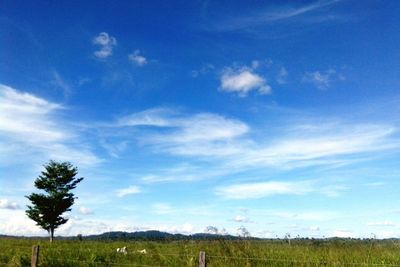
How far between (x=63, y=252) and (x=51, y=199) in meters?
24.3

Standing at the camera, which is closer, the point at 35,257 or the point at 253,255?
the point at 253,255

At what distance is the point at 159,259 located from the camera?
15.8 m

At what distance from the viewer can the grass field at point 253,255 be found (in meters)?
12.9

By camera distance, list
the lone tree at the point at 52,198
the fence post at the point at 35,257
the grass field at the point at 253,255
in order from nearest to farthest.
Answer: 1. the grass field at the point at 253,255
2. the fence post at the point at 35,257
3. the lone tree at the point at 52,198

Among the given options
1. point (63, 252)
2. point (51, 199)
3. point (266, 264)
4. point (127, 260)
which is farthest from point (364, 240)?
point (51, 199)

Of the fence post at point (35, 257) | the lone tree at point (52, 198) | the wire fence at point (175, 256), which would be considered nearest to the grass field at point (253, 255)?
the wire fence at point (175, 256)

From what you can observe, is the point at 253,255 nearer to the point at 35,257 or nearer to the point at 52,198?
the point at 35,257

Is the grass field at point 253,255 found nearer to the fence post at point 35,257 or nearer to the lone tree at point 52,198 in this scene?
the fence post at point 35,257

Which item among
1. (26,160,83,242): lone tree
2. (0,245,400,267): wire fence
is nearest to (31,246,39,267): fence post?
(0,245,400,267): wire fence

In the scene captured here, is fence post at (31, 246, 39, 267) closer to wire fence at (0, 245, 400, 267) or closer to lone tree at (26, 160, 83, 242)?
wire fence at (0, 245, 400, 267)

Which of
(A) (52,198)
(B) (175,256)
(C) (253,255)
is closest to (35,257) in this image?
(B) (175,256)

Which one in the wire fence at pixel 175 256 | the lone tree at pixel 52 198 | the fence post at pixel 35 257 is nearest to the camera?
the wire fence at pixel 175 256

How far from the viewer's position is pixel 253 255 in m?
14.3

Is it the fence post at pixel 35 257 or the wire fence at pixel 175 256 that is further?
the fence post at pixel 35 257
